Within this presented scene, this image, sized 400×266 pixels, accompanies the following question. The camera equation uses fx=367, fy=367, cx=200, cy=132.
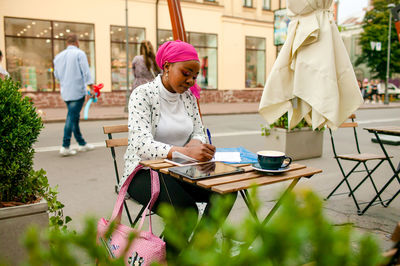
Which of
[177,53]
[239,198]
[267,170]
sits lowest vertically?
[239,198]

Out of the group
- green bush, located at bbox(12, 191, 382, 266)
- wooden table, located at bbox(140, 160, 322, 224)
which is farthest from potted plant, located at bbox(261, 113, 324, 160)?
green bush, located at bbox(12, 191, 382, 266)

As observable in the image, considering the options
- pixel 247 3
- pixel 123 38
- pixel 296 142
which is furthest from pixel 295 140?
pixel 247 3

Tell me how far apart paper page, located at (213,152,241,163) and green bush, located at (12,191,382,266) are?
1972mm

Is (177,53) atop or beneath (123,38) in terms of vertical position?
beneath

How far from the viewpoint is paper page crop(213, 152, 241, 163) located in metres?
2.57

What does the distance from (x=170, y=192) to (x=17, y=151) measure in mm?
1040

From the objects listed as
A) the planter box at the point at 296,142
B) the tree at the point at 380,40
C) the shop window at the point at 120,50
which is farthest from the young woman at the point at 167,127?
the tree at the point at 380,40

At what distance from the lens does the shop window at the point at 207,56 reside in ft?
71.7

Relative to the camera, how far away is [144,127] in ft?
8.95

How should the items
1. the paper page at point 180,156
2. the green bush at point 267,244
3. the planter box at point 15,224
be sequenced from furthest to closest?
the paper page at point 180,156, the planter box at point 15,224, the green bush at point 267,244

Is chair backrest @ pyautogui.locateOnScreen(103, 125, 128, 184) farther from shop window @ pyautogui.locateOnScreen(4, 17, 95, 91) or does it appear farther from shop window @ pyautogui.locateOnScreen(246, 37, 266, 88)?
shop window @ pyautogui.locateOnScreen(246, 37, 266, 88)

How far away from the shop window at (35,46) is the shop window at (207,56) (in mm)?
6367

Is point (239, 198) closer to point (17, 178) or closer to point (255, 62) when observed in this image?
point (17, 178)

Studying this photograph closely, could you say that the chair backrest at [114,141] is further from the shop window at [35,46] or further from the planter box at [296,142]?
the shop window at [35,46]
